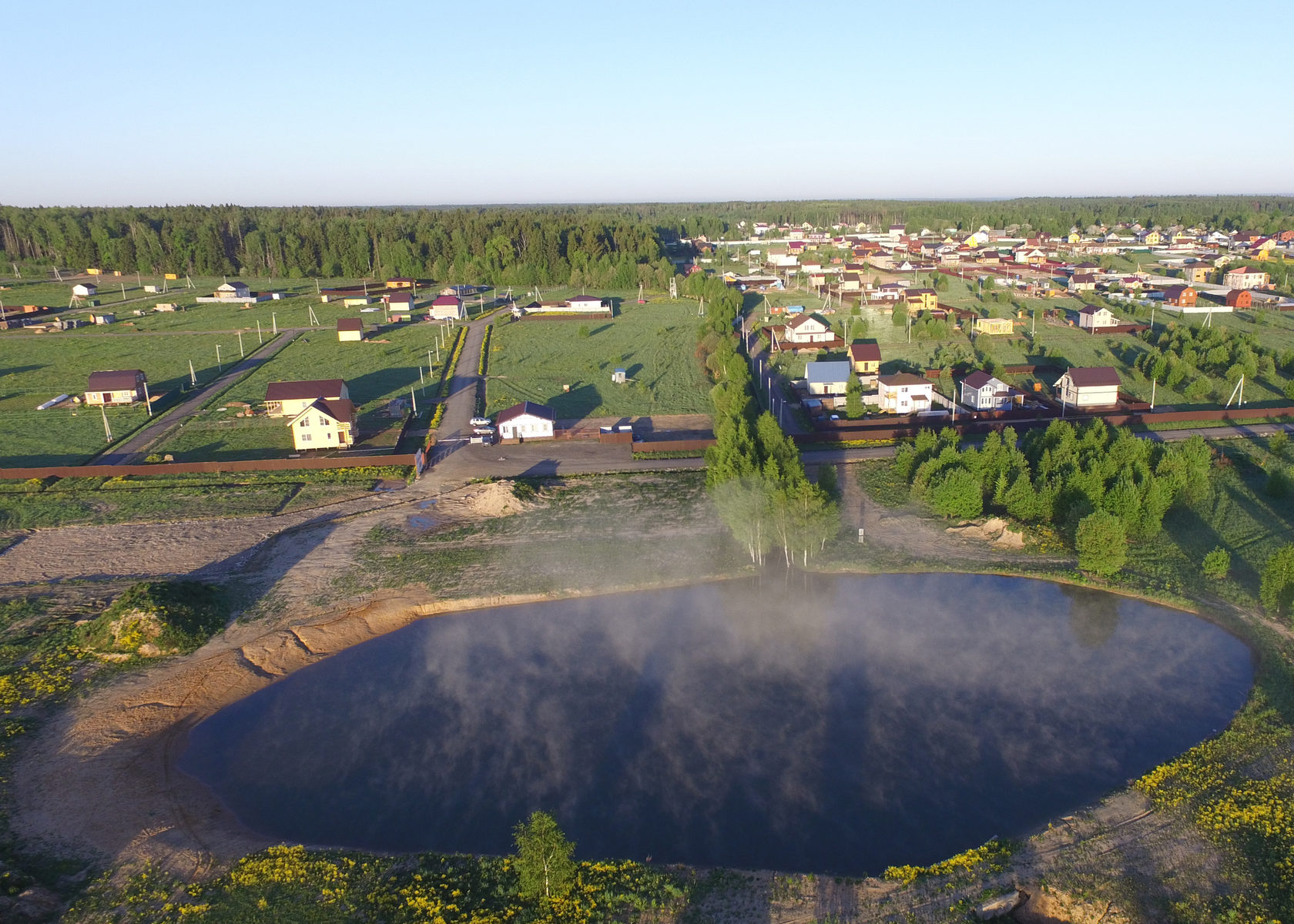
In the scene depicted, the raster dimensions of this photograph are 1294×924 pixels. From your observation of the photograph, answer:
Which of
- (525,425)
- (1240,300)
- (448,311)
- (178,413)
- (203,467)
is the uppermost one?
(448,311)

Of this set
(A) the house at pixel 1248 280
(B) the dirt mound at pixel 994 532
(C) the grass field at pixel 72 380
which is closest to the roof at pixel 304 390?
(C) the grass field at pixel 72 380

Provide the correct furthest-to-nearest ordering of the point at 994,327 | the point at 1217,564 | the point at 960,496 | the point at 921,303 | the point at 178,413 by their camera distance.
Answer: the point at 921,303
the point at 994,327
the point at 178,413
the point at 960,496
the point at 1217,564

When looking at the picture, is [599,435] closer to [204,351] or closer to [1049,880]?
[1049,880]

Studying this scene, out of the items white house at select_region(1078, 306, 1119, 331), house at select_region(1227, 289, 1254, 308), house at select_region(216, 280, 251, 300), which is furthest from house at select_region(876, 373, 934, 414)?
house at select_region(216, 280, 251, 300)

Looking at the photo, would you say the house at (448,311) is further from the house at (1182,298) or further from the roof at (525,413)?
the house at (1182,298)

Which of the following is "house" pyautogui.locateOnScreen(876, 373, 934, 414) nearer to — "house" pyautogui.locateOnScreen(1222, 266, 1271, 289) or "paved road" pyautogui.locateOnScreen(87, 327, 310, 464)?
"paved road" pyautogui.locateOnScreen(87, 327, 310, 464)

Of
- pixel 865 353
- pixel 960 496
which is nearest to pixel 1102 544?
pixel 960 496

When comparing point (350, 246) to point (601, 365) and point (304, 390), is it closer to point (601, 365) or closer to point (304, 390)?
point (601, 365)

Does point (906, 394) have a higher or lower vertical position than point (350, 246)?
lower
